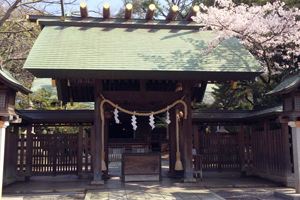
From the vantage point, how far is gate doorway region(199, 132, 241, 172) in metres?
11.9

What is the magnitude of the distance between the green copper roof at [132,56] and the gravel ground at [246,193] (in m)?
3.68

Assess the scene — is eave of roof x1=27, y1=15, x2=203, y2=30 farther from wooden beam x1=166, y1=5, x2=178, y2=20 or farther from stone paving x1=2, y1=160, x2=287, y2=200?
stone paving x1=2, y1=160, x2=287, y2=200

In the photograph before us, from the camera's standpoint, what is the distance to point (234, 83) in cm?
962

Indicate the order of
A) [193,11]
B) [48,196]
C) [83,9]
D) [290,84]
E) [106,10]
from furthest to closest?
[193,11]
[106,10]
[83,9]
[48,196]
[290,84]

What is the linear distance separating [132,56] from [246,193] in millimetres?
5761

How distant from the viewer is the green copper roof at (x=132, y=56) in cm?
872

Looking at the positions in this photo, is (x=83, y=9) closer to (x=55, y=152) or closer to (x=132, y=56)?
(x=132, y=56)

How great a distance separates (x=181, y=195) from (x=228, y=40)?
6.58 metres

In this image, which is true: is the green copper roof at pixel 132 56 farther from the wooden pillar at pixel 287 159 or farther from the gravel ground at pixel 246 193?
the gravel ground at pixel 246 193

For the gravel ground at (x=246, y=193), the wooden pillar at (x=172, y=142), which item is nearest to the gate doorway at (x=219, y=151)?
the wooden pillar at (x=172, y=142)

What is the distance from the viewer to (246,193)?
879 centimetres

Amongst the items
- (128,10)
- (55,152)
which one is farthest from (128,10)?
(55,152)

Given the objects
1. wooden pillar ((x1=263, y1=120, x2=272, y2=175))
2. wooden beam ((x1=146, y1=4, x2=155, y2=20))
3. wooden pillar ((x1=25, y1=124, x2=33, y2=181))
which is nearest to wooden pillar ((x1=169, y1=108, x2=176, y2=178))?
wooden pillar ((x1=263, y1=120, x2=272, y2=175))

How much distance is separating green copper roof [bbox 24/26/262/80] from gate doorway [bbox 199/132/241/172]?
3.66 meters
